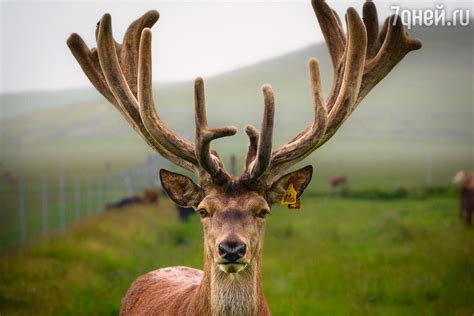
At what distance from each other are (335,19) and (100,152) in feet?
237

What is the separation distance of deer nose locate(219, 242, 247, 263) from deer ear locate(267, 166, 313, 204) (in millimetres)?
831

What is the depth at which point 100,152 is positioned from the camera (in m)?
77.3

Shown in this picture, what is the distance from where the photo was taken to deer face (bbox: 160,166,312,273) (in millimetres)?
4746

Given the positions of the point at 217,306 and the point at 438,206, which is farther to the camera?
the point at 438,206

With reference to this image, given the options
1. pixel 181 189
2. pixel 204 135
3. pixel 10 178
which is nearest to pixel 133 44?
pixel 181 189

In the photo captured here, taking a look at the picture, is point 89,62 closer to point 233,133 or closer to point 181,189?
point 181,189

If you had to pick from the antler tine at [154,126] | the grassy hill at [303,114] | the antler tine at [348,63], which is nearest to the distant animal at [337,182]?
the antler tine at [348,63]

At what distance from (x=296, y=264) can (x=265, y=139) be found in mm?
8298

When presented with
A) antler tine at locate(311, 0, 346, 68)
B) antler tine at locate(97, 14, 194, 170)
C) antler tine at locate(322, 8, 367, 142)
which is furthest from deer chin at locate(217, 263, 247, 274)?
antler tine at locate(311, 0, 346, 68)

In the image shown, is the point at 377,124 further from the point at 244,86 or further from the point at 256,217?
the point at 256,217

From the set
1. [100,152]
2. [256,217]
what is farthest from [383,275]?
[100,152]

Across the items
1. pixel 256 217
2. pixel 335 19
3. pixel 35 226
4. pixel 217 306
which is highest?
pixel 335 19

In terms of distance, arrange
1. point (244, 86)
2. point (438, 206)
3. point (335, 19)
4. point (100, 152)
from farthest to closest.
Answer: point (244, 86), point (100, 152), point (438, 206), point (335, 19)

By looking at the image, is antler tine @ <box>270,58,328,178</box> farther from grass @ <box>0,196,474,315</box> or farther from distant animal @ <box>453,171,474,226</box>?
distant animal @ <box>453,171,474,226</box>
